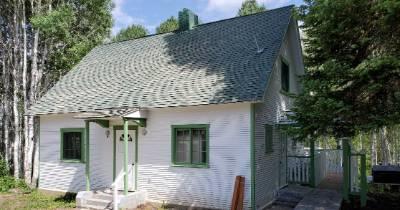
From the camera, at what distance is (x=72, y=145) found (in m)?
14.7

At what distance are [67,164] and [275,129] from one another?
8.16 metres

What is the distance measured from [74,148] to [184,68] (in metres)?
5.45

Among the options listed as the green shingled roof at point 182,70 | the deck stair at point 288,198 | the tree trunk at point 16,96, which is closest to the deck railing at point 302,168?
the deck stair at point 288,198

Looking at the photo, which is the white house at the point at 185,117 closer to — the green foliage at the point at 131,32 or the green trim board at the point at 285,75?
the green trim board at the point at 285,75

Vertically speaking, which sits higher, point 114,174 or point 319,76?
point 319,76

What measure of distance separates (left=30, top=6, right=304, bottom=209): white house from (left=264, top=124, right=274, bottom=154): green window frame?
4 cm

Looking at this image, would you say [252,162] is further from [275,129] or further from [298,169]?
[298,169]

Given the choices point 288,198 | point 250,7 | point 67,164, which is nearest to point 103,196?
point 67,164

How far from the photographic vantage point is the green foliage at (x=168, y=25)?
117 ft

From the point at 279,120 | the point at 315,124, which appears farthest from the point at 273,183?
the point at 315,124

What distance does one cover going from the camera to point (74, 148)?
47.8 ft

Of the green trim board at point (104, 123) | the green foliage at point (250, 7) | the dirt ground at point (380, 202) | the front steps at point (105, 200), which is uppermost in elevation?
the green foliage at point (250, 7)

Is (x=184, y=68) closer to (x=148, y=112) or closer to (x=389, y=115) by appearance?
(x=148, y=112)

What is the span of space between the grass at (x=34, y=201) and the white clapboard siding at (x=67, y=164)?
1.40 ft
